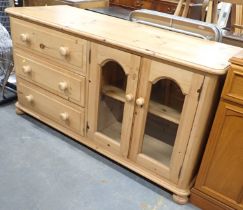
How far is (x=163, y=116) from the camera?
1329mm

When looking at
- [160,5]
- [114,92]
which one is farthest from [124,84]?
[160,5]

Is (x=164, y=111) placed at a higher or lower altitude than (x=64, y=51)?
lower

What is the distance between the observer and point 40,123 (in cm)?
189

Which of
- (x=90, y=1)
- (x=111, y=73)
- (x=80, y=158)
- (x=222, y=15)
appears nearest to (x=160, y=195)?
(x=80, y=158)

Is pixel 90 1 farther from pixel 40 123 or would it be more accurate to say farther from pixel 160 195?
pixel 160 195

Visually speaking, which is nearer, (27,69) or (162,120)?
(162,120)

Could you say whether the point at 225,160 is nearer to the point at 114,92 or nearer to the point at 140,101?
the point at 140,101

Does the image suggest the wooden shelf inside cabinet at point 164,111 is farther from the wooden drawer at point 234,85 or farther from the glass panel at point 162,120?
the wooden drawer at point 234,85

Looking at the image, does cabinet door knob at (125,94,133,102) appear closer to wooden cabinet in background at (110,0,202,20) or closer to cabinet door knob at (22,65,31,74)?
cabinet door knob at (22,65,31,74)

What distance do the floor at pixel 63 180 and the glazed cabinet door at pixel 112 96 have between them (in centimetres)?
15

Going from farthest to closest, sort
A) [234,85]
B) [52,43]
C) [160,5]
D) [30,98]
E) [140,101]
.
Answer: [160,5] < [30,98] < [52,43] < [140,101] < [234,85]

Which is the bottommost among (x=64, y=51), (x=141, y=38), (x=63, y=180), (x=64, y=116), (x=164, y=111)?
(x=63, y=180)

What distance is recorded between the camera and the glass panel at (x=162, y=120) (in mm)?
1290

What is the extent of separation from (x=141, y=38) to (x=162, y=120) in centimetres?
43
